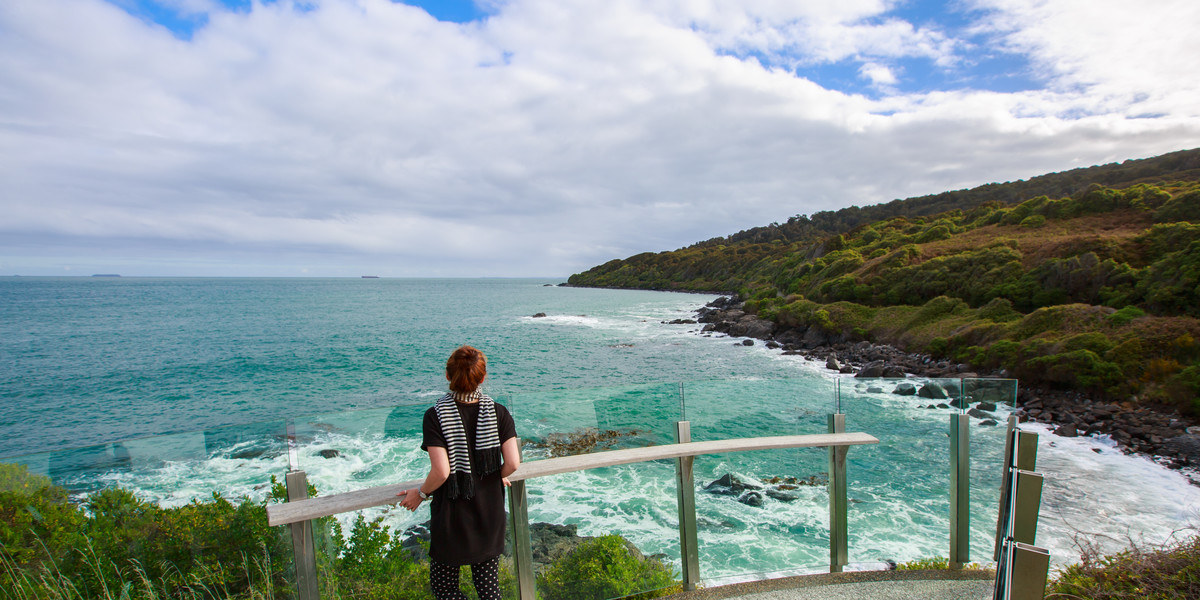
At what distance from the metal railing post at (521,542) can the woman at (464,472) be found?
46cm

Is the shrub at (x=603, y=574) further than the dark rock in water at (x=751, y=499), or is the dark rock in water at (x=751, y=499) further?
the dark rock in water at (x=751, y=499)

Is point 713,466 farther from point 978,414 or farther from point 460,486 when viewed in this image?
point 978,414

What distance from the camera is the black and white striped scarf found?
8.18 feet

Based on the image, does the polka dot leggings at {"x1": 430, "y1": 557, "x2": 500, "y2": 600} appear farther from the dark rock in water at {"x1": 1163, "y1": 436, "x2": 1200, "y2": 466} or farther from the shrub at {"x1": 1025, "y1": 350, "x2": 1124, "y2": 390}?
the shrub at {"x1": 1025, "y1": 350, "x2": 1124, "y2": 390}

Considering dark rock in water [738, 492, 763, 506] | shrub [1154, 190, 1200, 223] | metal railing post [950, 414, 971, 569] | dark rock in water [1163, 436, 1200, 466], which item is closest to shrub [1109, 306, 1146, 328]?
dark rock in water [1163, 436, 1200, 466]

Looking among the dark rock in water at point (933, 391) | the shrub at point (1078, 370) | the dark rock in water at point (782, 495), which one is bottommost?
the shrub at point (1078, 370)

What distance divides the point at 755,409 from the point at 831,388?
0.69m

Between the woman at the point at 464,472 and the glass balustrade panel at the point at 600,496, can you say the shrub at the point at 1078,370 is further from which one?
the woman at the point at 464,472

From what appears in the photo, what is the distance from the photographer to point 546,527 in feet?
10.9

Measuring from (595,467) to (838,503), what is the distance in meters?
1.92

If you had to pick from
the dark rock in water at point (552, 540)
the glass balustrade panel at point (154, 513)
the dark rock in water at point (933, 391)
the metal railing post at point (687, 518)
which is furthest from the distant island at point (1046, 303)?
the glass balustrade panel at point (154, 513)

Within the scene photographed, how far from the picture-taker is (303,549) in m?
2.77

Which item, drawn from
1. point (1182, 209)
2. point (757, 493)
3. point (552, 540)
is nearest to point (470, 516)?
point (552, 540)

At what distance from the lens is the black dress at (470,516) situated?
2547 mm
